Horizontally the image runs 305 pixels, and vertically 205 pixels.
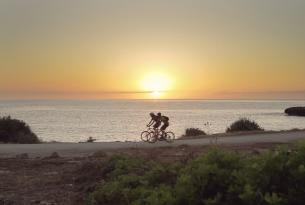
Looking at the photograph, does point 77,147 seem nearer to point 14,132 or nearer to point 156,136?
point 156,136

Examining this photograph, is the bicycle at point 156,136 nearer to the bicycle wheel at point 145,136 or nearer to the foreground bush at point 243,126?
the bicycle wheel at point 145,136

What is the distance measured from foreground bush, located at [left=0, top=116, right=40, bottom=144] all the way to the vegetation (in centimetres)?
2086

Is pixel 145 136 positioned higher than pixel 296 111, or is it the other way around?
pixel 296 111

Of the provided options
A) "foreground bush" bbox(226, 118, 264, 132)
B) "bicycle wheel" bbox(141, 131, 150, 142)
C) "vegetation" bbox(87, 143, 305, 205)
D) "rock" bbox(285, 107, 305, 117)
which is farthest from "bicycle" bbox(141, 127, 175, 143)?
"rock" bbox(285, 107, 305, 117)

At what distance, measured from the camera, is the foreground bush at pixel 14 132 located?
28.6 m

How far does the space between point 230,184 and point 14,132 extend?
24923mm

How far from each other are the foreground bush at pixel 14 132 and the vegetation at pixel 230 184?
20856 millimetres

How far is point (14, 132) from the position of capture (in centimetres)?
3014

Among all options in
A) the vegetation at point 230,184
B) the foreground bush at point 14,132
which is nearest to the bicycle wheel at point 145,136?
the foreground bush at point 14,132

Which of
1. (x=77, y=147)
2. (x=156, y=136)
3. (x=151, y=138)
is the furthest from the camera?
(x=151, y=138)

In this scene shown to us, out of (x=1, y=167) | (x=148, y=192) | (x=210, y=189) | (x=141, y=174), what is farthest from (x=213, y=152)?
(x=1, y=167)

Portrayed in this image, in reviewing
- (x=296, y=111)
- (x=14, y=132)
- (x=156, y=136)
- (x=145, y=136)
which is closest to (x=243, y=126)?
(x=145, y=136)

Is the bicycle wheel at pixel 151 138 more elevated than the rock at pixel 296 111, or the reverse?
the rock at pixel 296 111

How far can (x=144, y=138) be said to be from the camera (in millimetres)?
26781
